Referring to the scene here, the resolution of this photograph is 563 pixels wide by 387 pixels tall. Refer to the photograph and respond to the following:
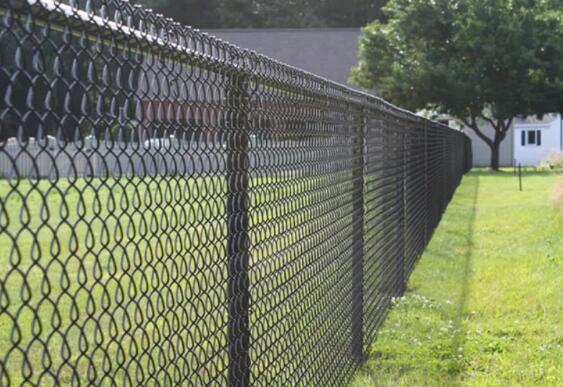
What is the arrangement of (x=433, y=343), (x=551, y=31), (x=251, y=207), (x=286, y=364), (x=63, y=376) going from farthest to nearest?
1. (x=551, y=31)
2. (x=433, y=343)
3. (x=63, y=376)
4. (x=286, y=364)
5. (x=251, y=207)

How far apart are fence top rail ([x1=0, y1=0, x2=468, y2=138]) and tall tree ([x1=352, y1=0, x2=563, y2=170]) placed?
133 ft

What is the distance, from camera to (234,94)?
11.2 ft

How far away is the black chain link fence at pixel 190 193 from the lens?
2008mm

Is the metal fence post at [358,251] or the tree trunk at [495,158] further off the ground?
the metal fence post at [358,251]

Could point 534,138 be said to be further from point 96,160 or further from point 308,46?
point 96,160

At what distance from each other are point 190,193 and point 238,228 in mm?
619

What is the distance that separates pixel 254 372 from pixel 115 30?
1836 millimetres

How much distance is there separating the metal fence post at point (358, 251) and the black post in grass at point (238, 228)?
242cm

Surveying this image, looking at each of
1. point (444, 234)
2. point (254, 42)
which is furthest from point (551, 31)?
point (444, 234)

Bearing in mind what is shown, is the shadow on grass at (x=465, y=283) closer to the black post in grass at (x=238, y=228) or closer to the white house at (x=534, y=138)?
the black post in grass at (x=238, y=228)

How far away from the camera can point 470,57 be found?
45250 millimetres

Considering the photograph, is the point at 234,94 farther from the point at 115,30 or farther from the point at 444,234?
the point at 444,234

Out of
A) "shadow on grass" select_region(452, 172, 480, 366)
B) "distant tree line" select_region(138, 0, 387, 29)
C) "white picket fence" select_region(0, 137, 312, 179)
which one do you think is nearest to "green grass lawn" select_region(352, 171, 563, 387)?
"shadow on grass" select_region(452, 172, 480, 366)

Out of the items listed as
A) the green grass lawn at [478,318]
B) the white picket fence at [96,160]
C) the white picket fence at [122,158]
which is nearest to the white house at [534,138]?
the green grass lawn at [478,318]
